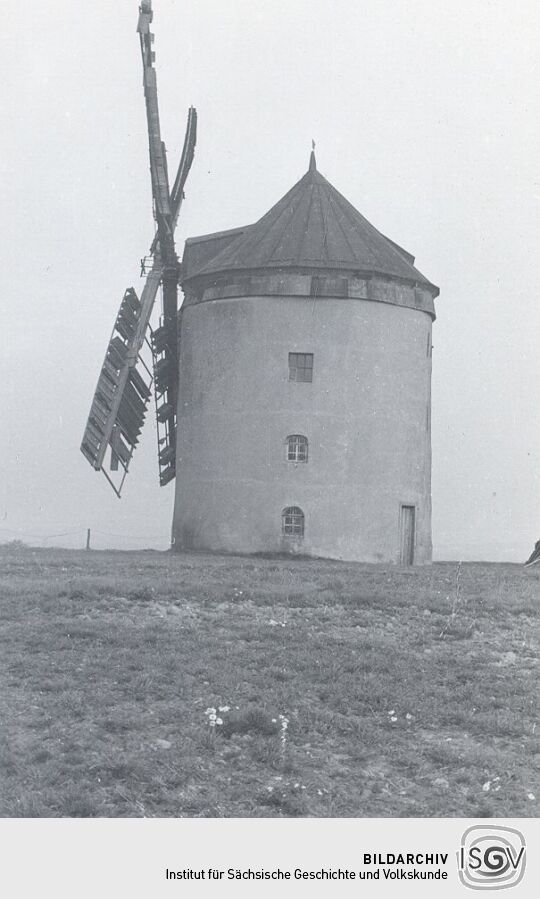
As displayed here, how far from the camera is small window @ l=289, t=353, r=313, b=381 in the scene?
27.8 meters

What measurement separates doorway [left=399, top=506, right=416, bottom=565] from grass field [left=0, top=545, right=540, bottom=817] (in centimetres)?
1048

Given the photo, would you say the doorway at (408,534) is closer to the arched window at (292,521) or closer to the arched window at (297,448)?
the arched window at (292,521)

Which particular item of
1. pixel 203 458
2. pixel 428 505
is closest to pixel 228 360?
pixel 203 458

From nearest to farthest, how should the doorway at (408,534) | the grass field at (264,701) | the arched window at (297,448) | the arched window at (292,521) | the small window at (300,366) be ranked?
the grass field at (264,701), the arched window at (292,521), the arched window at (297,448), the small window at (300,366), the doorway at (408,534)

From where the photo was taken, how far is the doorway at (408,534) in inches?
1125

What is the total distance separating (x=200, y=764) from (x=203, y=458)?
62.5ft

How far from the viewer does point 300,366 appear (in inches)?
1099

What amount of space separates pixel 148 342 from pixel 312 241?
6132mm
